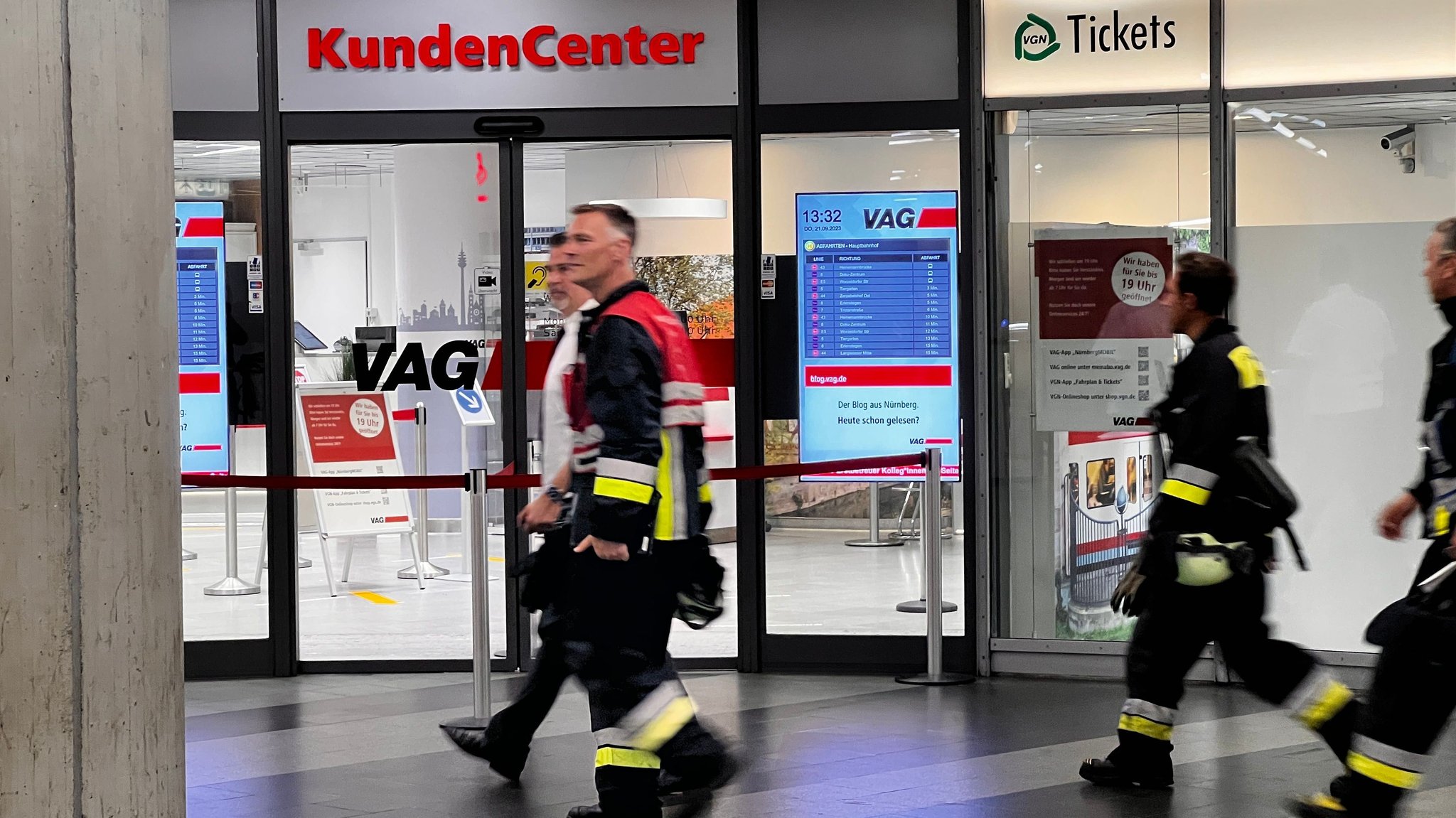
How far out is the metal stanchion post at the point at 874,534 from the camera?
7.63 meters

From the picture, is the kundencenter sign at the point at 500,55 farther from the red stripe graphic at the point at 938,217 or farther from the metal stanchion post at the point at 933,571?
the metal stanchion post at the point at 933,571

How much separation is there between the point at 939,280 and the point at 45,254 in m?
4.82

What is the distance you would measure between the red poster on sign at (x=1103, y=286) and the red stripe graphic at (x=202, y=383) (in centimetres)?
405

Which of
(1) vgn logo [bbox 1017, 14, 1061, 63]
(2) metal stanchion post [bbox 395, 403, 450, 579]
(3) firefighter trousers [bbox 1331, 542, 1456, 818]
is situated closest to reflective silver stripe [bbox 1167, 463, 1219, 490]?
(3) firefighter trousers [bbox 1331, 542, 1456, 818]

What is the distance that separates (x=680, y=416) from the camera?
4.37m

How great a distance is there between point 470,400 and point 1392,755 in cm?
488

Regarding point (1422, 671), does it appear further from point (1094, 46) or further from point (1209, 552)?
point (1094, 46)

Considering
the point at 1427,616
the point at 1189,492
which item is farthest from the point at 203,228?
the point at 1427,616

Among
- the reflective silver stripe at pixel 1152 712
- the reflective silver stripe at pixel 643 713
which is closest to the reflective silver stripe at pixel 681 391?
the reflective silver stripe at pixel 643 713

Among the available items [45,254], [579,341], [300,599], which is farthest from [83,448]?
[300,599]

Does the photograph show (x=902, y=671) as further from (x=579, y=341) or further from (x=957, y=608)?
(x=579, y=341)

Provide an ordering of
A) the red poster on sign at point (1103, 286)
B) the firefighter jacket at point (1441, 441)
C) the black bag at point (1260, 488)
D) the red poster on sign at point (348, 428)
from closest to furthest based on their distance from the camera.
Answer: the firefighter jacket at point (1441, 441) < the black bag at point (1260, 488) < the red poster on sign at point (1103, 286) < the red poster on sign at point (348, 428)

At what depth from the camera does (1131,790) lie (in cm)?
524

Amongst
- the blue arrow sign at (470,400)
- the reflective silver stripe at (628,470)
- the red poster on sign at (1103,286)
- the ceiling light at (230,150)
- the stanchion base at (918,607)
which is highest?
the ceiling light at (230,150)
